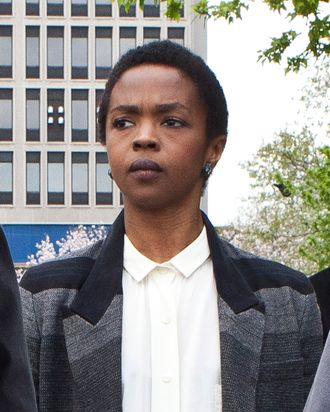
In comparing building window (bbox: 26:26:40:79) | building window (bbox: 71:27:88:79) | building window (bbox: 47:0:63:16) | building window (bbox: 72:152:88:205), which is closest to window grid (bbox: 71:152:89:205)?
building window (bbox: 72:152:88:205)

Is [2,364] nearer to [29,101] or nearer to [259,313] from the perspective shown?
[259,313]

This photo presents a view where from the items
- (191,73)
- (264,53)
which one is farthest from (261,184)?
(191,73)

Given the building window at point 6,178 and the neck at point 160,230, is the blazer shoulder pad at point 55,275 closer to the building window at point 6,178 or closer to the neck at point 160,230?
the neck at point 160,230

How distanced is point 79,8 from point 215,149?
6080cm

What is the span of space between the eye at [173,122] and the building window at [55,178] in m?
58.5

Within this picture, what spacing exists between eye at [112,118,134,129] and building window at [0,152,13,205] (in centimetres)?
5917

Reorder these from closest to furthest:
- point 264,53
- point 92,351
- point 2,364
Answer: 1. point 2,364
2. point 92,351
3. point 264,53

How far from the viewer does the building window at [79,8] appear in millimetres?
63844

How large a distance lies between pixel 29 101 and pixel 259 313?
59228 mm

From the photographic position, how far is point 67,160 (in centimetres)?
6231

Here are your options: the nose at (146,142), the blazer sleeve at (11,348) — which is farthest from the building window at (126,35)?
the blazer sleeve at (11,348)

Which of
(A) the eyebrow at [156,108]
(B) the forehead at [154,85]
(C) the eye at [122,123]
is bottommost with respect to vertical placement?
(C) the eye at [122,123]

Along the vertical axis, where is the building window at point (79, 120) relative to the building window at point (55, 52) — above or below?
below

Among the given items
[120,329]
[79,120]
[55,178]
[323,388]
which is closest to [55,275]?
[120,329]
